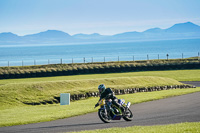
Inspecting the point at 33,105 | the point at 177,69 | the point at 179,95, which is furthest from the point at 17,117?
the point at 177,69

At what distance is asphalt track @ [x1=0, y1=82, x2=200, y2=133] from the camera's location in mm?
17031

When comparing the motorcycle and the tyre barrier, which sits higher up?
the motorcycle

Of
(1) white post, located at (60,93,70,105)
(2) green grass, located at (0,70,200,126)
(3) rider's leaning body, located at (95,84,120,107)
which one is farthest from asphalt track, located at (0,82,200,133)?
(1) white post, located at (60,93,70,105)

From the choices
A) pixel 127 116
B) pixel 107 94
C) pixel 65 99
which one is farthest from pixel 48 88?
pixel 107 94

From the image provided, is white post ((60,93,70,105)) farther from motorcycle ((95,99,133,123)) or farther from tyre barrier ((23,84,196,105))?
motorcycle ((95,99,133,123))

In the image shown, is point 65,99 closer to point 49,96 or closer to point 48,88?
point 49,96

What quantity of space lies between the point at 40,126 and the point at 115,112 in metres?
3.59

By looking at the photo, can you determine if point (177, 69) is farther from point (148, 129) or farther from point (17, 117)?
point (148, 129)

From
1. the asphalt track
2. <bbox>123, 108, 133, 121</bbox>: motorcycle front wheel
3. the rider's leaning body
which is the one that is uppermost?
the rider's leaning body

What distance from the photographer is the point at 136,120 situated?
61.1 feet

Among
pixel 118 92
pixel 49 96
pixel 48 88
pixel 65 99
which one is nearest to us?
pixel 65 99

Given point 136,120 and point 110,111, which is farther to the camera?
point 136,120

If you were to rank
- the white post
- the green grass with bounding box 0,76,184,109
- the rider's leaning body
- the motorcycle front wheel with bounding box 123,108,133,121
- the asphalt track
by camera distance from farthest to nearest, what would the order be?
the green grass with bounding box 0,76,184,109 → the white post → the motorcycle front wheel with bounding box 123,108,133,121 → the rider's leaning body → the asphalt track

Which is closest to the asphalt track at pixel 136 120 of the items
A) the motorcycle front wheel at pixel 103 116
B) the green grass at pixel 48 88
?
the motorcycle front wheel at pixel 103 116
